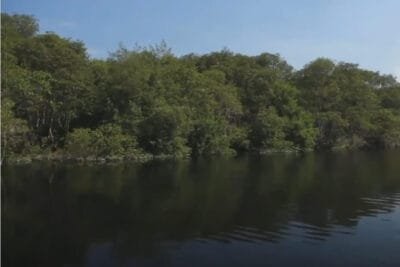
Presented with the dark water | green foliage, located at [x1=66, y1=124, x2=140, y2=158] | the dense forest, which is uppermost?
the dense forest

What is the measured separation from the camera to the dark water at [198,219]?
1891cm

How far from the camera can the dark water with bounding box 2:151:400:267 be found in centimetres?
1891

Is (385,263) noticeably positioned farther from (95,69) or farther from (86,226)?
(95,69)

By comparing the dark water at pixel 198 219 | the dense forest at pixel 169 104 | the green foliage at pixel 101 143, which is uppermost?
the dense forest at pixel 169 104

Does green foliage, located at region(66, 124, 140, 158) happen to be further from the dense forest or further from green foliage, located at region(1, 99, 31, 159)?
green foliage, located at region(1, 99, 31, 159)

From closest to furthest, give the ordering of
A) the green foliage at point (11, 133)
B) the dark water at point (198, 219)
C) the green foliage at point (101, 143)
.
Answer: the dark water at point (198, 219), the green foliage at point (11, 133), the green foliage at point (101, 143)

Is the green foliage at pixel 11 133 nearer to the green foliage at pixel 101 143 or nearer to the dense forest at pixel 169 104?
the dense forest at pixel 169 104

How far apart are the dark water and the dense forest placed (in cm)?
1332

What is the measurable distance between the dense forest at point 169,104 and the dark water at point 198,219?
43.7 feet

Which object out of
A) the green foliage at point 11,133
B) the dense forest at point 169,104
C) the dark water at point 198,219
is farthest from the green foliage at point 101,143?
the dark water at point 198,219

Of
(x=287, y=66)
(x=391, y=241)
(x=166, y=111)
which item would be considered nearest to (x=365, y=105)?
(x=287, y=66)

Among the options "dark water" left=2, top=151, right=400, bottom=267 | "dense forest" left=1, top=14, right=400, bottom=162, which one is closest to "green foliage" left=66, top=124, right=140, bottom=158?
"dense forest" left=1, top=14, right=400, bottom=162

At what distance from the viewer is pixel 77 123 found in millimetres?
62375

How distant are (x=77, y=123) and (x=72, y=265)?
45995 millimetres
